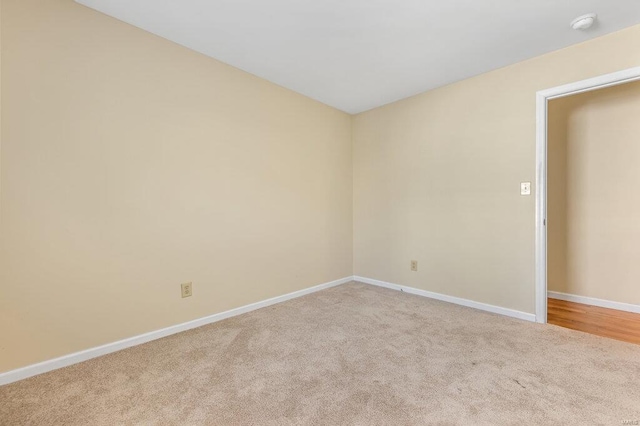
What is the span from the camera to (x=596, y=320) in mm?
2520

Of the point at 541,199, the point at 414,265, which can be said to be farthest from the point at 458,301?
the point at 541,199

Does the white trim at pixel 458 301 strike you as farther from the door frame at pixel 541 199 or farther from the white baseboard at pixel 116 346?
the white baseboard at pixel 116 346

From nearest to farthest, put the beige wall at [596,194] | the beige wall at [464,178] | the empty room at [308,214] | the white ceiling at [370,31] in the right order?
the empty room at [308,214] < the white ceiling at [370,31] < the beige wall at [464,178] < the beige wall at [596,194]

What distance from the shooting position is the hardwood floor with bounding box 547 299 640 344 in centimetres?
→ 225

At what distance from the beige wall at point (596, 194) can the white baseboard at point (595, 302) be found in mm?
44

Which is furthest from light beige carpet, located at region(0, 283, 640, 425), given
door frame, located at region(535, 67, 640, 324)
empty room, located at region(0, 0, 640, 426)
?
door frame, located at region(535, 67, 640, 324)

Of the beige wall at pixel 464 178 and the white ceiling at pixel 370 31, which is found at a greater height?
the white ceiling at pixel 370 31

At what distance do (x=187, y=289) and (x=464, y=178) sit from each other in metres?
2.75

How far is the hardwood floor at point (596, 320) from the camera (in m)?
2.25

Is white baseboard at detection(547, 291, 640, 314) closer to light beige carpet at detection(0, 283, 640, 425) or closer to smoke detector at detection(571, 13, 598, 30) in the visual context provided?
light beige carpet at detection(0, 283, 640, 425)

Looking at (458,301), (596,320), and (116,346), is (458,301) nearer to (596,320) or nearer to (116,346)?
(596,320)

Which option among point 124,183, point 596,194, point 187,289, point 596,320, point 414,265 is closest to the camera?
point 124,183

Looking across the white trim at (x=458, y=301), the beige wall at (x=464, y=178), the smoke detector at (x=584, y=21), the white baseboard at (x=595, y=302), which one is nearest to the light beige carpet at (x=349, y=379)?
the white trim at (x=458, y=301)

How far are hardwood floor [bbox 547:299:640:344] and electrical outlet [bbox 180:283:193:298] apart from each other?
3037mm
